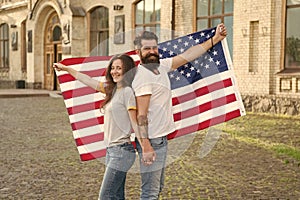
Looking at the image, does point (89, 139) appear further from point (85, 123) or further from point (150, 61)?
point (150, 61)

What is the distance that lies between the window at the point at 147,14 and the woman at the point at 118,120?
15.1 metres

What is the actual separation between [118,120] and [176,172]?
3310 mm

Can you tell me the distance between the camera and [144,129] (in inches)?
136

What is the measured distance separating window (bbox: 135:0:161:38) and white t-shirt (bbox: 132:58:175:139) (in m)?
15.1

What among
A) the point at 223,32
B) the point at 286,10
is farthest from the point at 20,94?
the point at 223,32

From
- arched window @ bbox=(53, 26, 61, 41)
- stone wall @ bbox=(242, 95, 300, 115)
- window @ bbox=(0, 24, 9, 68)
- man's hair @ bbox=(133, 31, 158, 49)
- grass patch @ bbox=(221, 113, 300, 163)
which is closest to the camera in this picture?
man's hair @ bbox=(133, 31, 158, 49)

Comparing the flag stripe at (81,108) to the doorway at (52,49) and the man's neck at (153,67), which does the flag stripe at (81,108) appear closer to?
the man's neck at (153,67)

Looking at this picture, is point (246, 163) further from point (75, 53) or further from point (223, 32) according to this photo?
point (75, 53)

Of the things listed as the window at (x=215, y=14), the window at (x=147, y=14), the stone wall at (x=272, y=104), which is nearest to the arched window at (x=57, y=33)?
the window at (x=147, y=14)

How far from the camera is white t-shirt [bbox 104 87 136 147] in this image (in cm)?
348

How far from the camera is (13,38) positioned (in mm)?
29062

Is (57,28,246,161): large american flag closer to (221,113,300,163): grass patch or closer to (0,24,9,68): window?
(221,113,300,163): grass patch

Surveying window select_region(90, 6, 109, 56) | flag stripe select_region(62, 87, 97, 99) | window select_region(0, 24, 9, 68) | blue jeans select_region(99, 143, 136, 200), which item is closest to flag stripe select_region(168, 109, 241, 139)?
flag stripe select_region(62, 87, 97, 99)

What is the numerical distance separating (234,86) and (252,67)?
10.7 m
